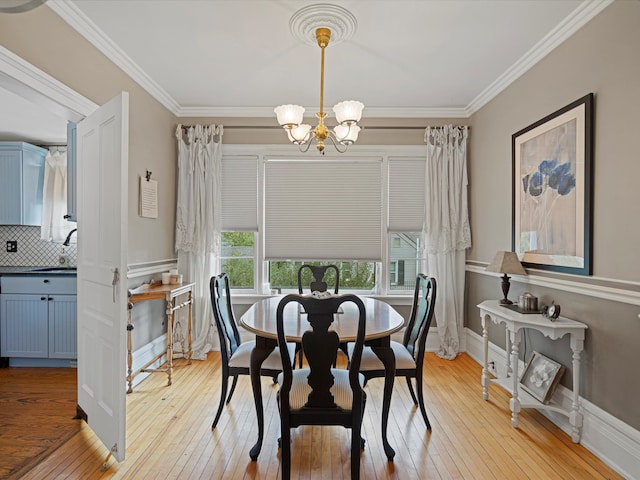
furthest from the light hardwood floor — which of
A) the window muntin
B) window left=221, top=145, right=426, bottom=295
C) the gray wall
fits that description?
window left=221, top=145, right=426, bottom=295

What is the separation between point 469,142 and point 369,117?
1.18m

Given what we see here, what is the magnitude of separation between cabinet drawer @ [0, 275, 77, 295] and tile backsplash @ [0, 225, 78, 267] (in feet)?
3.64

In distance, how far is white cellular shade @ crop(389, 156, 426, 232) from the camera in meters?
4.45

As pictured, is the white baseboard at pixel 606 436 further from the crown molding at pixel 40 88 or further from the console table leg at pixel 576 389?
the crown molding at pixel 40 88

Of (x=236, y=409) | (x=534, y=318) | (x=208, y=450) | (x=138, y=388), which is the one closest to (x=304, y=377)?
(x=208, y=450)

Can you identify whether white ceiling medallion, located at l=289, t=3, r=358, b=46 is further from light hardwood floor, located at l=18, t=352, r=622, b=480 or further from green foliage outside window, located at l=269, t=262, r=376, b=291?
light hardwood floor, located at l=18, t=352, r=622, b=480

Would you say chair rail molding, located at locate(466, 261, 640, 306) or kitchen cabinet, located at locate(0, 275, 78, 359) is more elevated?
chair rail molding, located at locate(466, 261, 640, 306)

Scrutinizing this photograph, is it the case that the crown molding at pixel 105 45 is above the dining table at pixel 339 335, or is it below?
above

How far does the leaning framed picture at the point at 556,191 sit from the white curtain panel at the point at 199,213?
3.08 metres

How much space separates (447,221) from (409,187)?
1.93 ft

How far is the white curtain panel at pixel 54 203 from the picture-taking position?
4863 millimetres

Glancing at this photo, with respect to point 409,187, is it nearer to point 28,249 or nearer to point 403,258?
point 403,258

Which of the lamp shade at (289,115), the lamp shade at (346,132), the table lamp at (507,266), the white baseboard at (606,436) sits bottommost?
the white baseboard at (606,436)

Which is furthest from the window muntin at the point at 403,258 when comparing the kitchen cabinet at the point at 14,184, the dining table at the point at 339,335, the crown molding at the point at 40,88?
the kitchen cabinet at the point at 14,184
